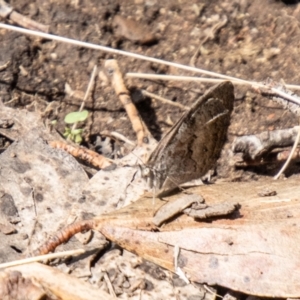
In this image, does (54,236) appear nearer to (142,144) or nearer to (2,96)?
(142,144)

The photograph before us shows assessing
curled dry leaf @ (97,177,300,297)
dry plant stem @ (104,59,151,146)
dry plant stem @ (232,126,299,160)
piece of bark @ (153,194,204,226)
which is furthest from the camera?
dry plant stem @ (104,59,151,146)

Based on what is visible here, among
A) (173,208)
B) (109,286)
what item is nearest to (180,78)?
(173,208)

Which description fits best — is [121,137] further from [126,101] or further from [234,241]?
[234,241]

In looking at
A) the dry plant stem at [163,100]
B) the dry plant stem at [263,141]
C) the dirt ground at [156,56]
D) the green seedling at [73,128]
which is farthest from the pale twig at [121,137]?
the dry plant stem at [263,141]

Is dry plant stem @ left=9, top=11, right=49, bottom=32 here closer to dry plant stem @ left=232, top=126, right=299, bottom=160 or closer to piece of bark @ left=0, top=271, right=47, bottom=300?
dry plant stem @ left=232, top=126, right=299, bottom=160

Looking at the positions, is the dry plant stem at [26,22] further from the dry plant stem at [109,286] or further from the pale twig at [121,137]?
the dry plant stem at [109,286]

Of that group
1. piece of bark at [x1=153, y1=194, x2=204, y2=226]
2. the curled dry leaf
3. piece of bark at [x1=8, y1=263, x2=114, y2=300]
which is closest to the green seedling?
the curled dry leaf
